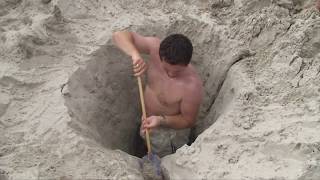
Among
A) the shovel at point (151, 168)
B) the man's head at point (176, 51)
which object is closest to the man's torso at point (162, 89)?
the man's head at point (176, 51)

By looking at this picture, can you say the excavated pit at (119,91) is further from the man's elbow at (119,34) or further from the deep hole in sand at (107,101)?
the man's elbow at (119,34)

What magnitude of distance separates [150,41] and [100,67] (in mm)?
344

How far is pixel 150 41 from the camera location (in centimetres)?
283

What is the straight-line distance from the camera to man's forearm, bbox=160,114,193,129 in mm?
2760

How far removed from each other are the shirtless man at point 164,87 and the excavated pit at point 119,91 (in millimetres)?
202

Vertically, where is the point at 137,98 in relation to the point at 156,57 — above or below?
below

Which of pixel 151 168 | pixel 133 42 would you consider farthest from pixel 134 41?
pixel 151 168

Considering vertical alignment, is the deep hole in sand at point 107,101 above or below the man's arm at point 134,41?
below

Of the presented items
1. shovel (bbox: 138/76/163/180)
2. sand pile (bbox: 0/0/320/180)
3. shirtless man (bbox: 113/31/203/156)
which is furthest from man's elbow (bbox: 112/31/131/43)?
shovel (bbox: 138/76/163/180)

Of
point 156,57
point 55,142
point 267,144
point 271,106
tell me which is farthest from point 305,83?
point 55,142

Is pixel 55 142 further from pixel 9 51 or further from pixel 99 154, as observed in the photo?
pixel 9 51

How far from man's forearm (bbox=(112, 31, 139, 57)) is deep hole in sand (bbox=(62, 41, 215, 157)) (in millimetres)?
174

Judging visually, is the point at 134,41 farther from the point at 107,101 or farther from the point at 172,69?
the point at 107,101

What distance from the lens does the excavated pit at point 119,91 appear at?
8.96 ft
